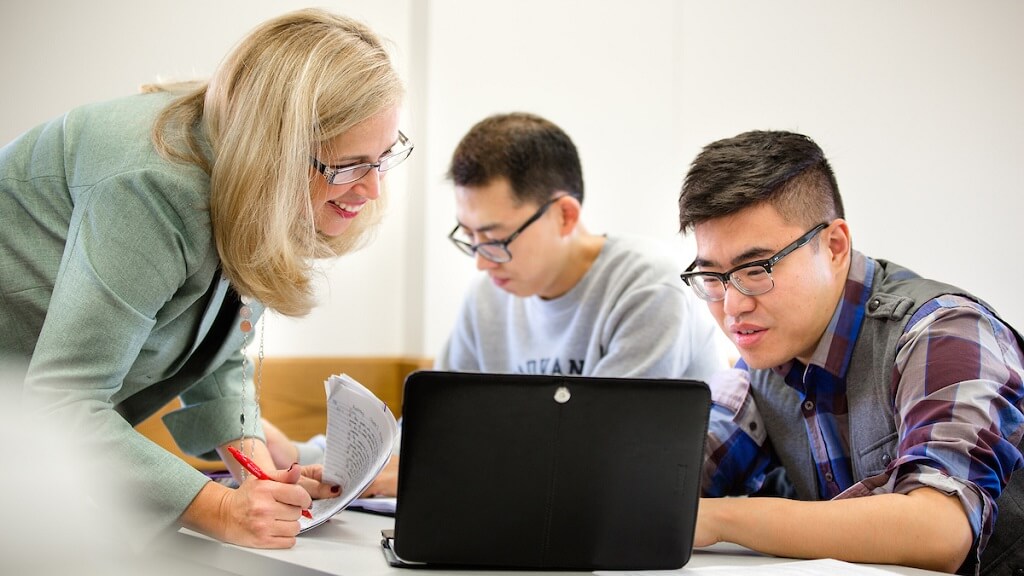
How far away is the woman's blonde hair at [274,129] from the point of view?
122cm

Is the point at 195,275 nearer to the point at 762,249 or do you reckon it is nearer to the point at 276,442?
the point at 276,442

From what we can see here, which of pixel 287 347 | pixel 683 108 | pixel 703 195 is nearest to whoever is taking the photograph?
pixel 703 195

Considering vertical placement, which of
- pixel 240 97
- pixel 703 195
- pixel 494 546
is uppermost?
pixel 240 97

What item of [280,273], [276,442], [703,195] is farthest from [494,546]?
[276,442]

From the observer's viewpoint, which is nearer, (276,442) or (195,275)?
(195,275)

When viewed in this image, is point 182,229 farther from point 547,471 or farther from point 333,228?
point 547,471

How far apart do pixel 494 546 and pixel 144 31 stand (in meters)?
2.15

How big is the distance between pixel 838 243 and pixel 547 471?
2.17ft

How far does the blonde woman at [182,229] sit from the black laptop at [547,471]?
0.24 metres

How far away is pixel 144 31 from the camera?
8.59 ft

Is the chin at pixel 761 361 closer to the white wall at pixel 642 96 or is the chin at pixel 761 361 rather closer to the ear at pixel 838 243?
the ear at pixel 838 243

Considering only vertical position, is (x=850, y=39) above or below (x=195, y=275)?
above

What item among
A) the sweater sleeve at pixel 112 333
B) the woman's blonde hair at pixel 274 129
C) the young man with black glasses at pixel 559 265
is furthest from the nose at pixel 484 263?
the sweater sleeve at pixel 112 333

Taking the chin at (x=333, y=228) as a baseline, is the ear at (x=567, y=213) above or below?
below
